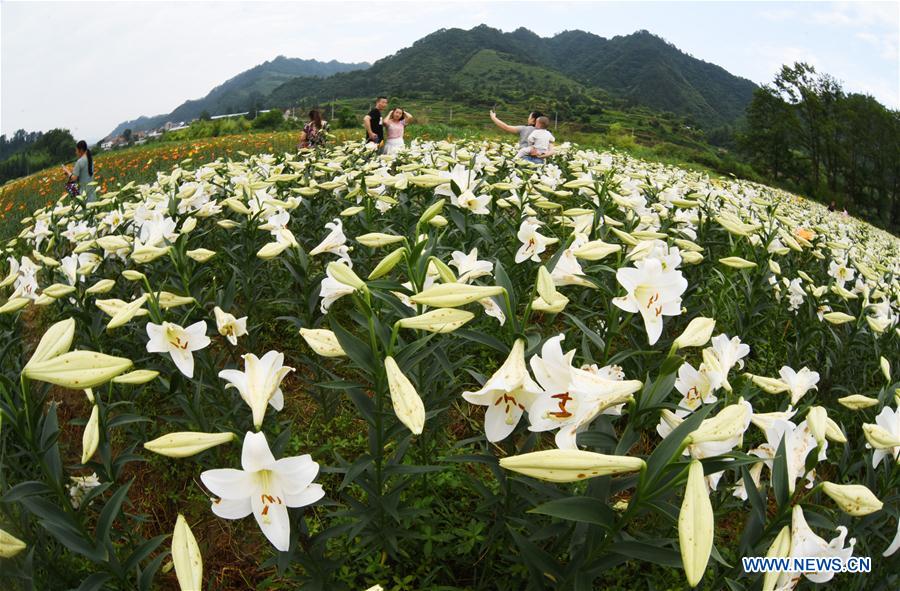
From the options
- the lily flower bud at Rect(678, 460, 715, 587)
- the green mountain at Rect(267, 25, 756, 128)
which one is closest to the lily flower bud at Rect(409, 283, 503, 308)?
the lily flower bud at Rect(678, 460, 715, 587)

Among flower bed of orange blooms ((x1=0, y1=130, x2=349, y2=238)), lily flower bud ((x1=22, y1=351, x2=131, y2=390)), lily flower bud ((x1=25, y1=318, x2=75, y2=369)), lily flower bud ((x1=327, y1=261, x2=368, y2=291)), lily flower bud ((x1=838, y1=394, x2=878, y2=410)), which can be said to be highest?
flower bed of orange blooms ((x1=0, y1=130, x2=349, y2=238))

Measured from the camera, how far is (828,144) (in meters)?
28.2

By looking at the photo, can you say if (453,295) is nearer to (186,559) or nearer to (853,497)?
(186,559)

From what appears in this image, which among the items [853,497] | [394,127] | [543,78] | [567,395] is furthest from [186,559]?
[543,78]

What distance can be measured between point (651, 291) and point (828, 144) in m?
34.9

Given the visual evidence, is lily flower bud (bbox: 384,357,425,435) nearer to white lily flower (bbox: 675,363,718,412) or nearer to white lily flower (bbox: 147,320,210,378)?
white lily flower (bbox: 675,363,718,412)

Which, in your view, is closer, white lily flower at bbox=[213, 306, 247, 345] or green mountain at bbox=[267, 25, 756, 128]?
white lily flower at bbox=[213, 306, 247, 345]

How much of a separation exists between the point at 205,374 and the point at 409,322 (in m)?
1.39

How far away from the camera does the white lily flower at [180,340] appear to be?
56.6 inches

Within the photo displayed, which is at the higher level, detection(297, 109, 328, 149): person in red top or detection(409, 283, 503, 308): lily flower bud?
detection(297, 109, 328, 149): person in red top

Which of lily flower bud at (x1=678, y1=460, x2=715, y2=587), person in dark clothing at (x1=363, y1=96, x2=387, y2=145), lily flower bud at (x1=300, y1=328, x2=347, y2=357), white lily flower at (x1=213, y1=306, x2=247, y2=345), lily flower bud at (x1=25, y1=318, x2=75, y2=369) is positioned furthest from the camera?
person in dark clothing at (x1=363, y1=96, x2=387, y2=145)

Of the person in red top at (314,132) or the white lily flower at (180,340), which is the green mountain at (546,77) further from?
the white lily flower at (180,340)

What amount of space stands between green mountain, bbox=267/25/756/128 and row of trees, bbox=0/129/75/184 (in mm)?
23599

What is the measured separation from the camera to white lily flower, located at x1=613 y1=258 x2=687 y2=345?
1173 millimetres
